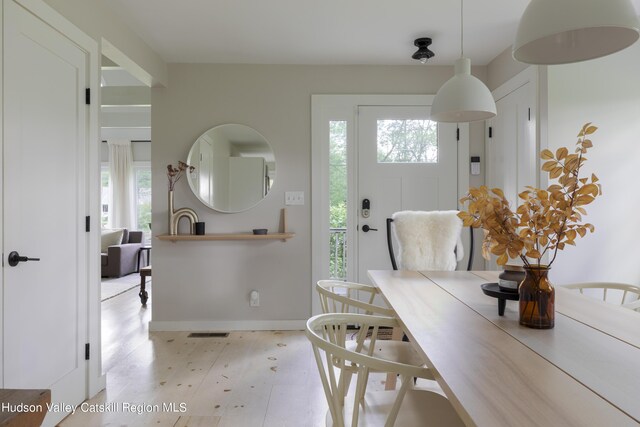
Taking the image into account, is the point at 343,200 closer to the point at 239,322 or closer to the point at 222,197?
the point at 222,197

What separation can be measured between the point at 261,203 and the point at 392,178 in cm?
116

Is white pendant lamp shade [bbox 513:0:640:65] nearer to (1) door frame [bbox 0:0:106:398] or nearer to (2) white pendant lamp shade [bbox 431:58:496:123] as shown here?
(2) white pendant lamp shade [bbox 431:58:496:123]

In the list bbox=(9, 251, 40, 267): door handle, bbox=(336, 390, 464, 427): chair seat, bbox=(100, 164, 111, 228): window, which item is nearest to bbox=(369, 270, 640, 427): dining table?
bbox=(336, 390, 464, 427): chair seat

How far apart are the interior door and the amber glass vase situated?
221cm

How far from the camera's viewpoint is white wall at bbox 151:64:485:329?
3.44 metres

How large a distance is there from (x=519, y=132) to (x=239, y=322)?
2.72 meters

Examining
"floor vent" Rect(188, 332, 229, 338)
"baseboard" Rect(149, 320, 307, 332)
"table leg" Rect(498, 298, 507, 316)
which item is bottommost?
"floor vent" Rect(188, 332, 229, 338)

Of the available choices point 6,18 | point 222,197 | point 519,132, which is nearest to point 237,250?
point 222,197

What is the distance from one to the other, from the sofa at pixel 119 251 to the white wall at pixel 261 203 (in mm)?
3071

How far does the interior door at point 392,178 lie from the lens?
11.5ft

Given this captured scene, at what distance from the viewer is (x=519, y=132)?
9.86 ft

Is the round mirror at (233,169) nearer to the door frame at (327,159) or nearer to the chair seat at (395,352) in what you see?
the door frame at (327,159)

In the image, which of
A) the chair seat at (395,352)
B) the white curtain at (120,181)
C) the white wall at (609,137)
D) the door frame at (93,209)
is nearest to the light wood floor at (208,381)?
the door frame at (93,209)

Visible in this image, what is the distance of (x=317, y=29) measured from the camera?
9.11 ft
